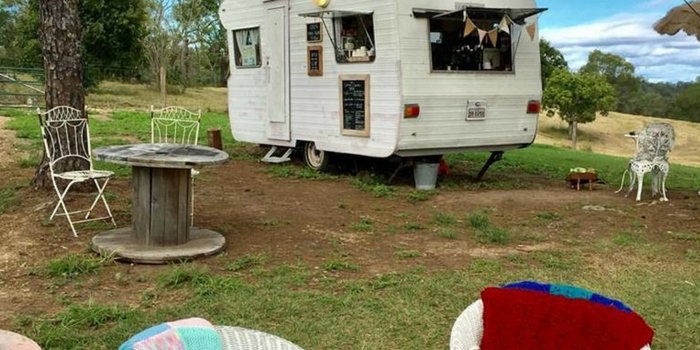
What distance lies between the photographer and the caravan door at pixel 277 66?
907cm

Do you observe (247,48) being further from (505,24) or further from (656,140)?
(656,140)

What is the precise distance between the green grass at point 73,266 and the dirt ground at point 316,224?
0.25ft

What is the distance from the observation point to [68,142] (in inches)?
247

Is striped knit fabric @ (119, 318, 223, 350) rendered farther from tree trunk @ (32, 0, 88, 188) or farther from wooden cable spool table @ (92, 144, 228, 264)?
tree trunk @ (32, 0, 88, 188)

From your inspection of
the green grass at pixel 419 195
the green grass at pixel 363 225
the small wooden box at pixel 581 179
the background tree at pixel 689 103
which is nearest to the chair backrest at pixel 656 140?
the small wooden box at pixel 581 179

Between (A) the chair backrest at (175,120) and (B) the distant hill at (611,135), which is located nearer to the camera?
(A) the chair backrest at (175,120)

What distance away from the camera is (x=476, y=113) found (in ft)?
26.2

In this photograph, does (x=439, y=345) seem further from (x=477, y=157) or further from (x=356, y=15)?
(x=477, y=157)

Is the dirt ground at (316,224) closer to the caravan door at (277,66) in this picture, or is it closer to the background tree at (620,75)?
the caravan door at (277,66)

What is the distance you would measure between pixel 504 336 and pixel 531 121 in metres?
6.84

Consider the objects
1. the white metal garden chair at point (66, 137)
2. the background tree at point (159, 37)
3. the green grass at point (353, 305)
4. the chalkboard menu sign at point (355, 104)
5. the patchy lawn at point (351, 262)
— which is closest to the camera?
the green grass at point (353, 305)

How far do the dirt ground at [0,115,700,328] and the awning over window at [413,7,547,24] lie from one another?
2.08 m

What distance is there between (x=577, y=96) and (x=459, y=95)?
89.0ft

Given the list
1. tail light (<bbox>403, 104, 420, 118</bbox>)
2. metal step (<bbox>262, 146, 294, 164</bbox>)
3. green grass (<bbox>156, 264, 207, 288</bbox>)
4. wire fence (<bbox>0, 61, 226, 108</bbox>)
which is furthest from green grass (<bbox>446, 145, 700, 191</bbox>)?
wire fence (<bbox>0, 61, 226, 108</bbox>)
